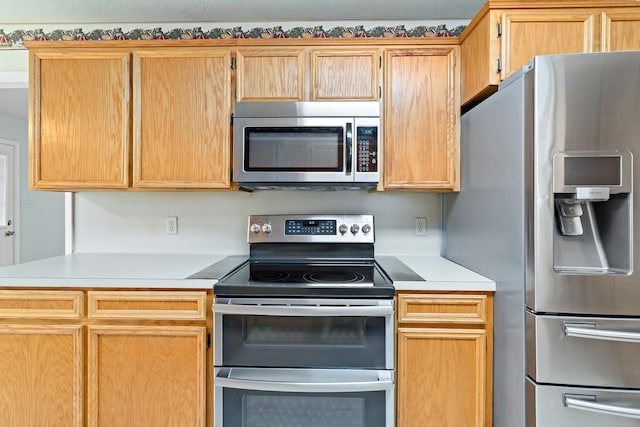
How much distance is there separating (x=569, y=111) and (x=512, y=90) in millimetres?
225

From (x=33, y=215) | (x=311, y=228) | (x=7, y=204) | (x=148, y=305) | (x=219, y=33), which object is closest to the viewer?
(x=148, y=305)

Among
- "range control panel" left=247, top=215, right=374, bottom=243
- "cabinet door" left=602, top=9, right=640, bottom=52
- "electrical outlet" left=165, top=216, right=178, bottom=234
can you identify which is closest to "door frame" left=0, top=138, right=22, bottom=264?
"electrical outlet" left=165, top=216, right=178, bottom=234

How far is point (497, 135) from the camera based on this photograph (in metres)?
1.47

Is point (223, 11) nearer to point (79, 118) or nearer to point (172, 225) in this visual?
point (79, 118)

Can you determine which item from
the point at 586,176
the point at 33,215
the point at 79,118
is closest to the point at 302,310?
the point at 586,176

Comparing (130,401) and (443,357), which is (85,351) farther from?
(443,357)

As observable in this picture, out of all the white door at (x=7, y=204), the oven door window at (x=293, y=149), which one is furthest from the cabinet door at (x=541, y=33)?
the white door at (x=7, y=204)

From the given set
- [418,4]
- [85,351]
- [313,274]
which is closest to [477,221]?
[313,274]

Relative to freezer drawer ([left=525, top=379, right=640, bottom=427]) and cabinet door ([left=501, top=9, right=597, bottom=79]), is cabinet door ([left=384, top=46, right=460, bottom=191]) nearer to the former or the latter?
cabinet door ([left=501, top=9, right=597, bottom=79])

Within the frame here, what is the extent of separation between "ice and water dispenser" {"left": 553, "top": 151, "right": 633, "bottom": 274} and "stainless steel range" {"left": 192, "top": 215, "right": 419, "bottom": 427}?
67 centimetres

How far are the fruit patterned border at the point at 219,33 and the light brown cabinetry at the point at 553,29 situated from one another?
67cm

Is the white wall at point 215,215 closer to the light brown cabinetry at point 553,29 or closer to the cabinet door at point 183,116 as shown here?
the cabinet door at point 183,116

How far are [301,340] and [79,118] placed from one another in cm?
164

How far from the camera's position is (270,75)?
6.02ft
